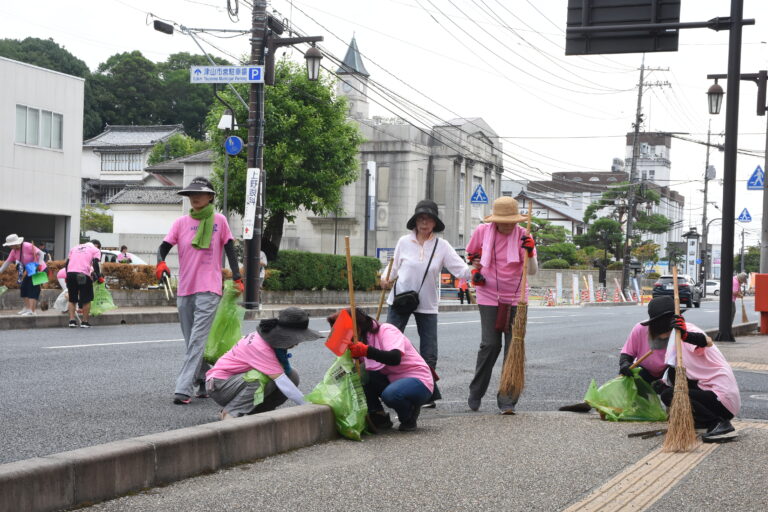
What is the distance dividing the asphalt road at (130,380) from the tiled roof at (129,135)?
5056 cm

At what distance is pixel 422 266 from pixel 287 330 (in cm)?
159

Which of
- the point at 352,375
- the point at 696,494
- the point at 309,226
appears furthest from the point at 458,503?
the point at 309,226

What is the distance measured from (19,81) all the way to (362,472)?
26967mm

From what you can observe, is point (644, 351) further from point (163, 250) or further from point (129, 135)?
point (129, 135)

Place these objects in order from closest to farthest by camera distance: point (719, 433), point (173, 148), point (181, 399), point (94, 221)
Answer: point (719, 433) < point (181, 399) < point (94, 221) < point (173, 148)

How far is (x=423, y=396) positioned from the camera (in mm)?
6262

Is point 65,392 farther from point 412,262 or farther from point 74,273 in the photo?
point 74,273

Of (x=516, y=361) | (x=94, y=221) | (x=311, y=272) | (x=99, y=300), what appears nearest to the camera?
(x=516, y=361)

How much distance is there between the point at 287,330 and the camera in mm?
6316

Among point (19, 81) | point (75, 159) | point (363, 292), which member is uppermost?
point (19, 81)

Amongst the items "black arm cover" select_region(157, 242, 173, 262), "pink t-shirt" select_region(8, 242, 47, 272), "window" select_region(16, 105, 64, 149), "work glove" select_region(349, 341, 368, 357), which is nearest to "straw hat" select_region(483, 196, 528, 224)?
Answer: "work glove" select_region(349, 341, 368, 357)

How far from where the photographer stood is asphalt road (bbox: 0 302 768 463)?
20.9 feet

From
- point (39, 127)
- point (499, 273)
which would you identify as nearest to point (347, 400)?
point (499, 273)

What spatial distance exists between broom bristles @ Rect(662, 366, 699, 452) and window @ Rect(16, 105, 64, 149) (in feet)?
88.5
